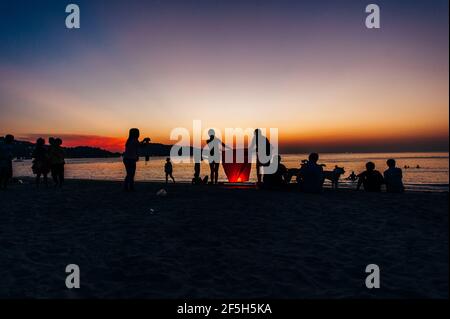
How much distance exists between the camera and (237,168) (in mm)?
18703

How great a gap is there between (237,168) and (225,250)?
501 inches

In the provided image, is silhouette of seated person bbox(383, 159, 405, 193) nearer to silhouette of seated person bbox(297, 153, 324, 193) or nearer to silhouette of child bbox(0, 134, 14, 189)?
silhouette of seated person bbox(297, 153, 324, 193)

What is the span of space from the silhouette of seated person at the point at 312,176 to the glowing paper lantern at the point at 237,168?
4288 mm

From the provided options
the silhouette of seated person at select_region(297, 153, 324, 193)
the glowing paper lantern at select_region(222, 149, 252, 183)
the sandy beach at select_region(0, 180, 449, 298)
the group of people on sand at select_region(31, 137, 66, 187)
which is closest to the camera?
the sandy beach at select_region(0, 180, 449, 298)

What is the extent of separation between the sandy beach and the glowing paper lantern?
7.72m

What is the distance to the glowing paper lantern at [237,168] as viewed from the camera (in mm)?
18214

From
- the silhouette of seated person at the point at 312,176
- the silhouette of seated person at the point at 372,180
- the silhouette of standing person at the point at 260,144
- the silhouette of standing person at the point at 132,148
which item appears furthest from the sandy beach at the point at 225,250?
the silhouette of standing person at the point at 260,144

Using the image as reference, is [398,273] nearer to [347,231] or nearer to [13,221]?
[347,231]

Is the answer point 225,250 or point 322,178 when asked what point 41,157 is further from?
point 225,250

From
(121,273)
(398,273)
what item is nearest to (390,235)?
(398,273)

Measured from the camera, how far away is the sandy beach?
4.47m

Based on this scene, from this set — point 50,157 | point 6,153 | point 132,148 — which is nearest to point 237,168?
point 132,148

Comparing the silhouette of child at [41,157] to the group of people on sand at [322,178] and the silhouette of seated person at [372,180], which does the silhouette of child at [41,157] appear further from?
the silhouette of seated person at [372,180]

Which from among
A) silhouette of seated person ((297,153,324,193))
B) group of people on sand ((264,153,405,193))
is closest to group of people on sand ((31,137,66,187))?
group of people on sand ((264,153,405,193))
